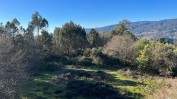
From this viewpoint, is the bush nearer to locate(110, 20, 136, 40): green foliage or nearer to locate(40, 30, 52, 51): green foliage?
locate(40, 30, 52, 51): green foliage

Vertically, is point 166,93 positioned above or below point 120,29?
below

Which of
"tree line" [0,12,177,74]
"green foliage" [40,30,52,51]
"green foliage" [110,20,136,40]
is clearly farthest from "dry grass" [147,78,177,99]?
"green foliage" [110,20,136,40]

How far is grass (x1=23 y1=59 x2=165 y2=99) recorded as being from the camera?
3005 cm

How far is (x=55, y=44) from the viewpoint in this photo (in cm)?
6469

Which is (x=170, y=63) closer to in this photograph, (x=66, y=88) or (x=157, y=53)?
(x=157, y=53)

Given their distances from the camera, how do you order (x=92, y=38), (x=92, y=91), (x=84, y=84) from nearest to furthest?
(x=92, y=91) < (x=84, y=84) < (x=92, y=38)

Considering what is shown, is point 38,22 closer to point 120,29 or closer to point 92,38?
Answer: point 92,38

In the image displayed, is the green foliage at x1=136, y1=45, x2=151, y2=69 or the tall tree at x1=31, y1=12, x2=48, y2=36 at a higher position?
the tall tree at x1=31, y1=12, x2=48, y2=36

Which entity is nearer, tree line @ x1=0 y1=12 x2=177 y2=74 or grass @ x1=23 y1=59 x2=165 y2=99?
grass @ x1=23 y1=59 x2=165 y2=99

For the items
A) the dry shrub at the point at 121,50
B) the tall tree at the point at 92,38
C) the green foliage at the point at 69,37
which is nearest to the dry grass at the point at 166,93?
the dry shrub at the point at 121,50

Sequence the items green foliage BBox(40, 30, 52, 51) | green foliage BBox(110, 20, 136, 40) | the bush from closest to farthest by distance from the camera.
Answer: the bush < green foliage BBox(40, 30, 52, 51) < green foliage BBox(110, 20, 136, 40)

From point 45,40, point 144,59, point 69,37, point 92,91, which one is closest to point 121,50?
point 144,59

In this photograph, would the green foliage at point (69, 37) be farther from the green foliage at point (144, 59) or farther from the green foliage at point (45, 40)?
the green foliage at point (144, 59)

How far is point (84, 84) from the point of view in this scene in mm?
33656
